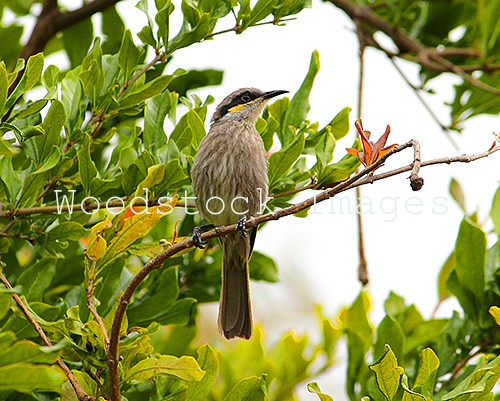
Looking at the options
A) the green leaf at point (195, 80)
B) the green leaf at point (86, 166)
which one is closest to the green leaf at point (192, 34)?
the green leaf at point (86, 166)

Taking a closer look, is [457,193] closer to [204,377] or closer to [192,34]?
[192,34]

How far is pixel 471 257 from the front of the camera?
330cm

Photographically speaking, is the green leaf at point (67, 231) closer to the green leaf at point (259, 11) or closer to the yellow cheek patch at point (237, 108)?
the green leaf at point (259, 11)

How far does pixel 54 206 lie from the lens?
2.90 m

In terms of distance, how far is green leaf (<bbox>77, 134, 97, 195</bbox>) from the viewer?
2814 millimetres

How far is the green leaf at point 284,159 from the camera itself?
314 centimetres

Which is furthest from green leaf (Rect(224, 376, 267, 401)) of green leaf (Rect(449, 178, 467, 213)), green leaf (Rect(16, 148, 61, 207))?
green leaf (Rect(449, 178, 467, 213))

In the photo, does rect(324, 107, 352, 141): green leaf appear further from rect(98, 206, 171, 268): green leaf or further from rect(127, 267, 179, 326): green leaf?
rect(98, 206, 171, 268): green leaf

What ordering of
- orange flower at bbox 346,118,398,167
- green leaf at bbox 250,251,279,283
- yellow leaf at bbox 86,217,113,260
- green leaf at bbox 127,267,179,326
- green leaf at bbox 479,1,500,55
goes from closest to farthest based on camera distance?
orange flower at bbox 346,118,398,167 < yellow leaf at bbox 86,217,113,260 < green leaf at bbox 127,267,179,326 < green leaf at bbox 250,251,279,283 < green leaf at bbox 479,1,500,55

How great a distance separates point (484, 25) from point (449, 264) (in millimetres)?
1261

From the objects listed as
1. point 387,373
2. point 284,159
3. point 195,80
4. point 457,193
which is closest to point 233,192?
point 195,80

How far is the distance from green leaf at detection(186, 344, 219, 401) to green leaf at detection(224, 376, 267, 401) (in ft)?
0.36

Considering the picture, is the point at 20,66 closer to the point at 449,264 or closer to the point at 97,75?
the point at 97,75

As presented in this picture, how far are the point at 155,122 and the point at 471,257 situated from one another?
142 centimetres
